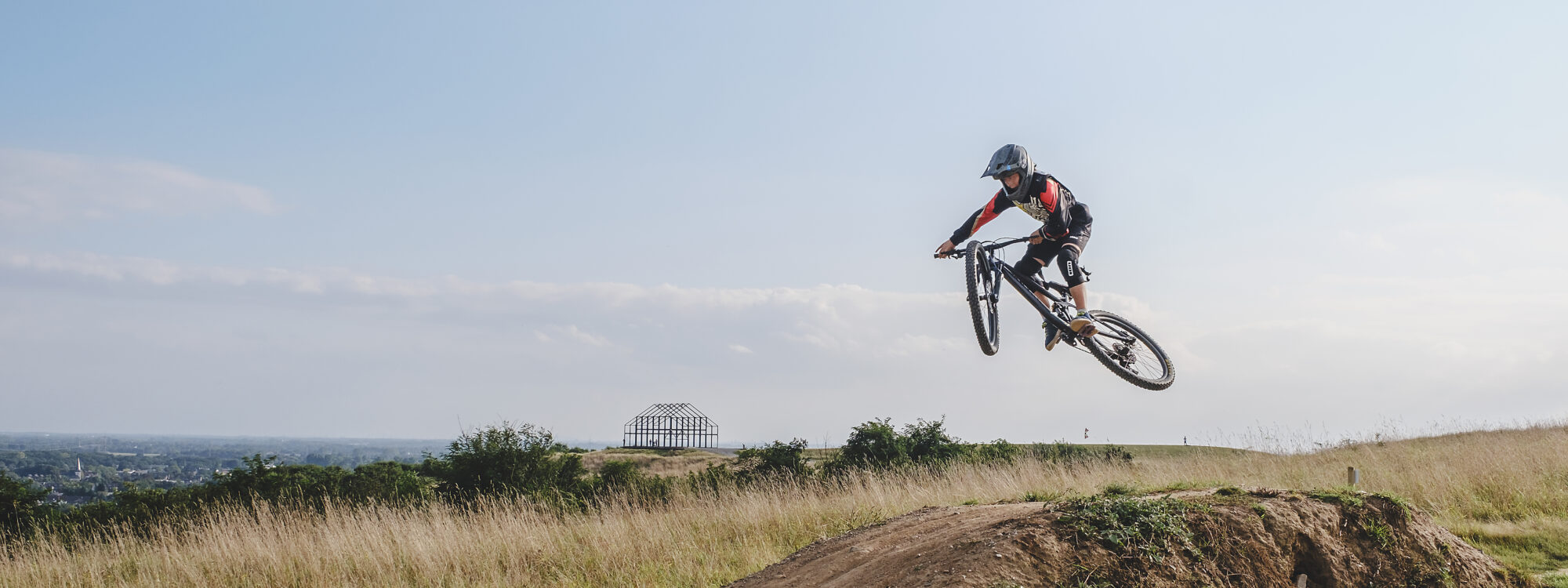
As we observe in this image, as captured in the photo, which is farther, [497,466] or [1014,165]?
[497,466]

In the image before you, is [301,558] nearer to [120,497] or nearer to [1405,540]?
[120,497]

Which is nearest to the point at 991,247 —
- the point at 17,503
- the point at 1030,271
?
the point at 1030,271

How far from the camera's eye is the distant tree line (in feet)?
65.7

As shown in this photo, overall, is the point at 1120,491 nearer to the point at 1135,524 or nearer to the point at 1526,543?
the point at 1135,524

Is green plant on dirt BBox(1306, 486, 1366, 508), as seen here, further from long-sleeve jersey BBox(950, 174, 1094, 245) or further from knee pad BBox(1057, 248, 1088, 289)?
long-sleeve jersey BBox(950, 174, 1094, 245)

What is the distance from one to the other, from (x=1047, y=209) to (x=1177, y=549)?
3.19m

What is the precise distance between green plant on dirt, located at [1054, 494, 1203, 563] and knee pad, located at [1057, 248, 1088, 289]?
2.32 m

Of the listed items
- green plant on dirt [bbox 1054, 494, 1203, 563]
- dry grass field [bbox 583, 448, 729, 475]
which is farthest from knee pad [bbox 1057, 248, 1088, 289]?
dry grass field [bbox 583, 448, 729, 475]

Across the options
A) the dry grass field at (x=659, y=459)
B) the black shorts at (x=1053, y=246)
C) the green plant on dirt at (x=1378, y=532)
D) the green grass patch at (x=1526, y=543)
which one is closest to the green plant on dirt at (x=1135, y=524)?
the green plant on dirt at (x=1378, y=532)

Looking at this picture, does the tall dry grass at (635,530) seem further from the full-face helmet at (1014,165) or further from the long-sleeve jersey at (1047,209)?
the full-face helmet at (1014,165)

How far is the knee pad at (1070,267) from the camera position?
870 cm

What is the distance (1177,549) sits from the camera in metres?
6.82

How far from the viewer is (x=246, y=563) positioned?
46.5ft

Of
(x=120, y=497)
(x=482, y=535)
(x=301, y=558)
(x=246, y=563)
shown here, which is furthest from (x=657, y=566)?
(x=120, y=497)
